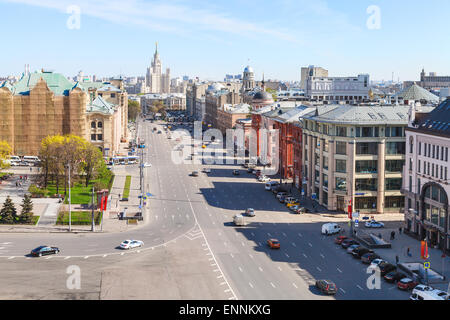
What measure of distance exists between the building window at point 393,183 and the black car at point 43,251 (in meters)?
43.7

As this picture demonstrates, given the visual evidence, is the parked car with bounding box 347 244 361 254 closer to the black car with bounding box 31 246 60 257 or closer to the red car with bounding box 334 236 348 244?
the red car with bounding box 334 236 348 244

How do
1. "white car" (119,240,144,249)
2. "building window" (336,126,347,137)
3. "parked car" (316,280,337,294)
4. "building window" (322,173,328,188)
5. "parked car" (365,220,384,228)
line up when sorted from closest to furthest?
"parked car" (316,280,337,294), "white car" (119,240,144,249), "parked car" (365,220,384,228), "building window" (336,126,347,137), "building window" (322,173,328,188)

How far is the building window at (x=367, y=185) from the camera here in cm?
7388

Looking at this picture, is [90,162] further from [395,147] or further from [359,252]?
[359,252]

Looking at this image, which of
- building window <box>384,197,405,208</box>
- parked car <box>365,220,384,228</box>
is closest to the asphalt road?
parked car <box>365,220,384,228</box>

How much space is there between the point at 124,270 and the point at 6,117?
270 ft

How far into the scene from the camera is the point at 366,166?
73875 millimetres

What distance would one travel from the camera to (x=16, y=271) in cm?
4684

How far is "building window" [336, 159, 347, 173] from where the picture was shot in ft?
244

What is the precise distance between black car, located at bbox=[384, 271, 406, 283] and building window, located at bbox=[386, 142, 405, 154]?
30407 millimetres

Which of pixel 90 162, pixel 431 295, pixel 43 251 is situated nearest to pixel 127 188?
pixel 90 162

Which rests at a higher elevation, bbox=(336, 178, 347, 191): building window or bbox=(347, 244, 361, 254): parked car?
bbox=(336, 178, 347, 191): building window
